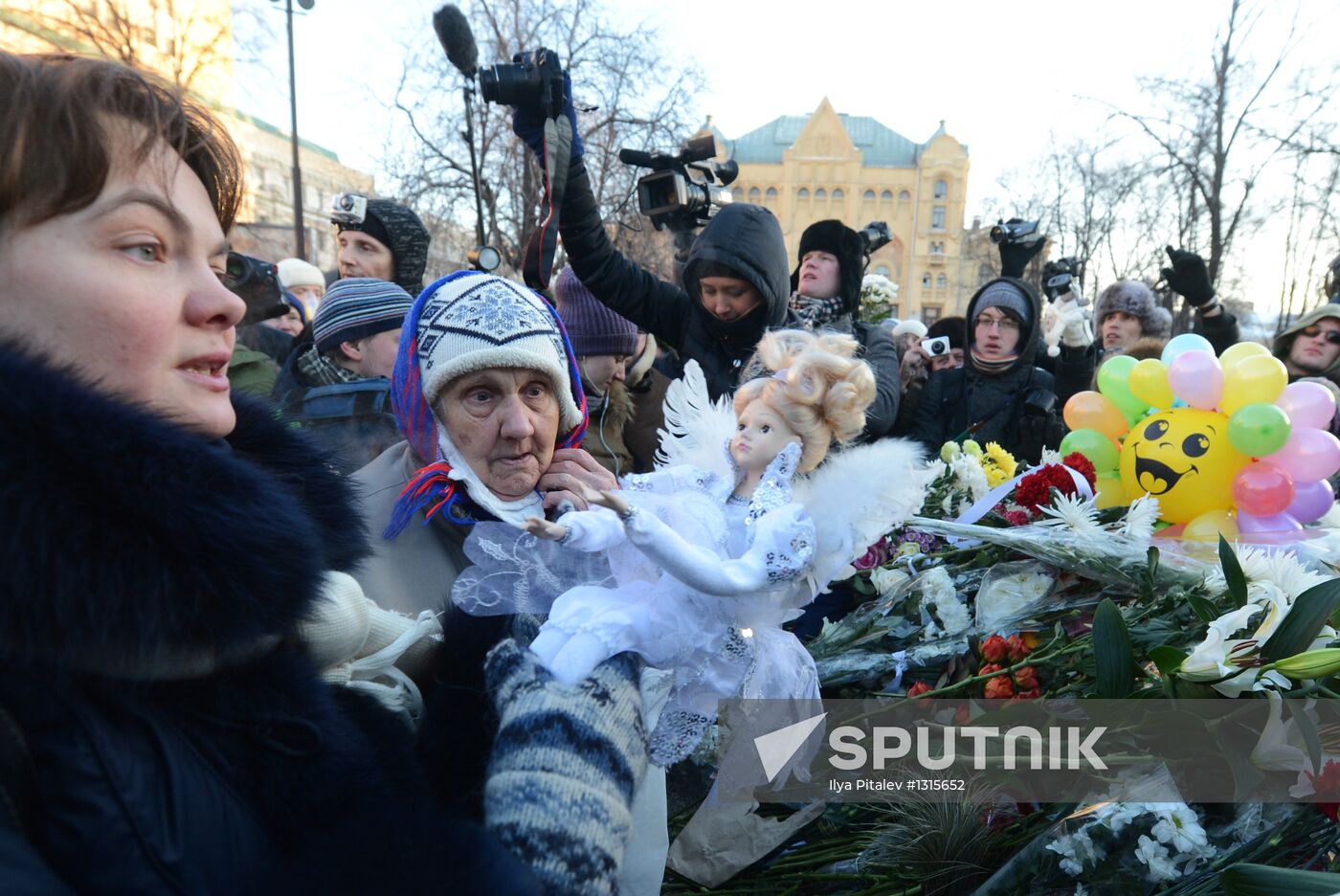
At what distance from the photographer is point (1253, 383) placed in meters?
2.53

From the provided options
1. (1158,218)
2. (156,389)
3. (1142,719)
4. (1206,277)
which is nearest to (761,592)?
(1142,719)

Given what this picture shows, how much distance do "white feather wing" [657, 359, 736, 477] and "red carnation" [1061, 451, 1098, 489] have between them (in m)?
1.27

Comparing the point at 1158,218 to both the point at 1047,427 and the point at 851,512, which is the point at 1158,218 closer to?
the point at 1047,427

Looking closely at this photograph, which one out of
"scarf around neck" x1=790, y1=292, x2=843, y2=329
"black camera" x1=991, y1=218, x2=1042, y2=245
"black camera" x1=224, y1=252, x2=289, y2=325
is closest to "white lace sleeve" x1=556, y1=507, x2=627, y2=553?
"scarf around neck" x1=790, y1=292, x2=843, y2=329

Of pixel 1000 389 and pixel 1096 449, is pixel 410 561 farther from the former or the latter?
pixel 1000 389

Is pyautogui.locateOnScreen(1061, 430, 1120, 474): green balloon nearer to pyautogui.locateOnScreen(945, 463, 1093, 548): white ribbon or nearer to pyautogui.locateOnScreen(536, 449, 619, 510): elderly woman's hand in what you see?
pyautogui.locateOnScreen(945, 463, 1093, 548): white ribbon

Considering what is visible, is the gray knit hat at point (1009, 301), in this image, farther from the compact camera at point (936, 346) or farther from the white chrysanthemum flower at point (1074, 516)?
the white chrysanthemum flower at point (1074, 516)

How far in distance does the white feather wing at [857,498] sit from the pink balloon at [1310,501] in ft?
4.91

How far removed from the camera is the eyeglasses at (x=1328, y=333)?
15.3 ft

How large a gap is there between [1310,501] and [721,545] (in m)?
2.07

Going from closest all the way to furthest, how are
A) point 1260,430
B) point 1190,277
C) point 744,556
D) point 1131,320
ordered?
1. point 744,556
2. point 1260,430
3. point 1190,277
4. point 1131,320

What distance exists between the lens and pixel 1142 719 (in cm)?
167

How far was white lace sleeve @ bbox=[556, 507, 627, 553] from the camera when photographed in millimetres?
1462

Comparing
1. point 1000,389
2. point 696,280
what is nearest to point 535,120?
point 696,280
